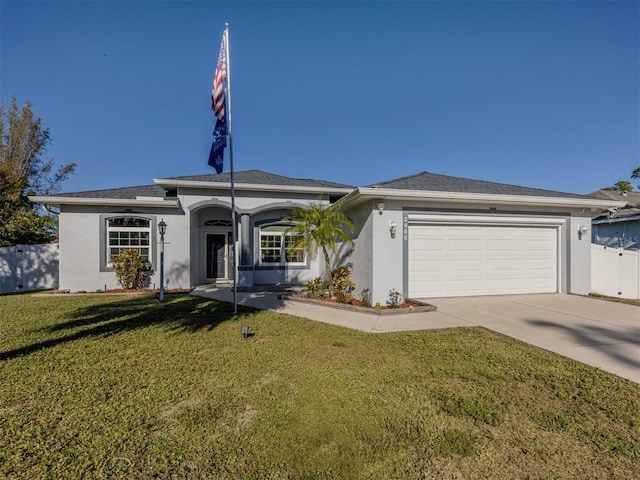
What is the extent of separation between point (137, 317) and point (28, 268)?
9098 mm

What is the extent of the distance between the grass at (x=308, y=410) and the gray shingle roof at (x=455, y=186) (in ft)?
15.4

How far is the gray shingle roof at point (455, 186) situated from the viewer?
28.5 feet

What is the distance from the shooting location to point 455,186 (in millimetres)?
9492

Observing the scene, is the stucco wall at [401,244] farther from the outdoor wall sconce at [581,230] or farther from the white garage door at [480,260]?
the white garage door at [480,260]

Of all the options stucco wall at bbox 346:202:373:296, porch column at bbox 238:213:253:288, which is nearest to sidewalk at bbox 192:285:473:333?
stucco wall at bbox 346:202:373:296

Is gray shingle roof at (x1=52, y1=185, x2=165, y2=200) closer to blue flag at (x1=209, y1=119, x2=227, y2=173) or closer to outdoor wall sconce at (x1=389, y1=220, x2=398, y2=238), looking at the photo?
blue flag at (x1=209, y1=119, x2=227, y2=173)

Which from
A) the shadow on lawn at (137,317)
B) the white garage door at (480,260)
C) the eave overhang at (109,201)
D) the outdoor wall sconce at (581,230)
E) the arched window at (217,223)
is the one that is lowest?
the shadow on lawn at (137,317)

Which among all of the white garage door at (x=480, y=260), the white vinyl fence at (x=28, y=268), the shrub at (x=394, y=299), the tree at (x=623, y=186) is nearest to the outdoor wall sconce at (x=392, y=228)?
the white garage door at (x=480, y=260)

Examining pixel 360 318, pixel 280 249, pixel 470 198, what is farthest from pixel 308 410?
pixel 280 249

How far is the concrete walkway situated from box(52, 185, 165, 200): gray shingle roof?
6.14 meters

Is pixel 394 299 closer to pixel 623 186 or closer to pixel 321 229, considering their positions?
pixel 321 229

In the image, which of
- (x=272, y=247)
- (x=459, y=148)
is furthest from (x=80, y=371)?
(x=459, y=148)

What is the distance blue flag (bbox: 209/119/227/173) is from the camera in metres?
7.00

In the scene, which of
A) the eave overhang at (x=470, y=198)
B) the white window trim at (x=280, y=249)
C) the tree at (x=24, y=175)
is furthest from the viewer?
the tree at (x=24, y=175)
